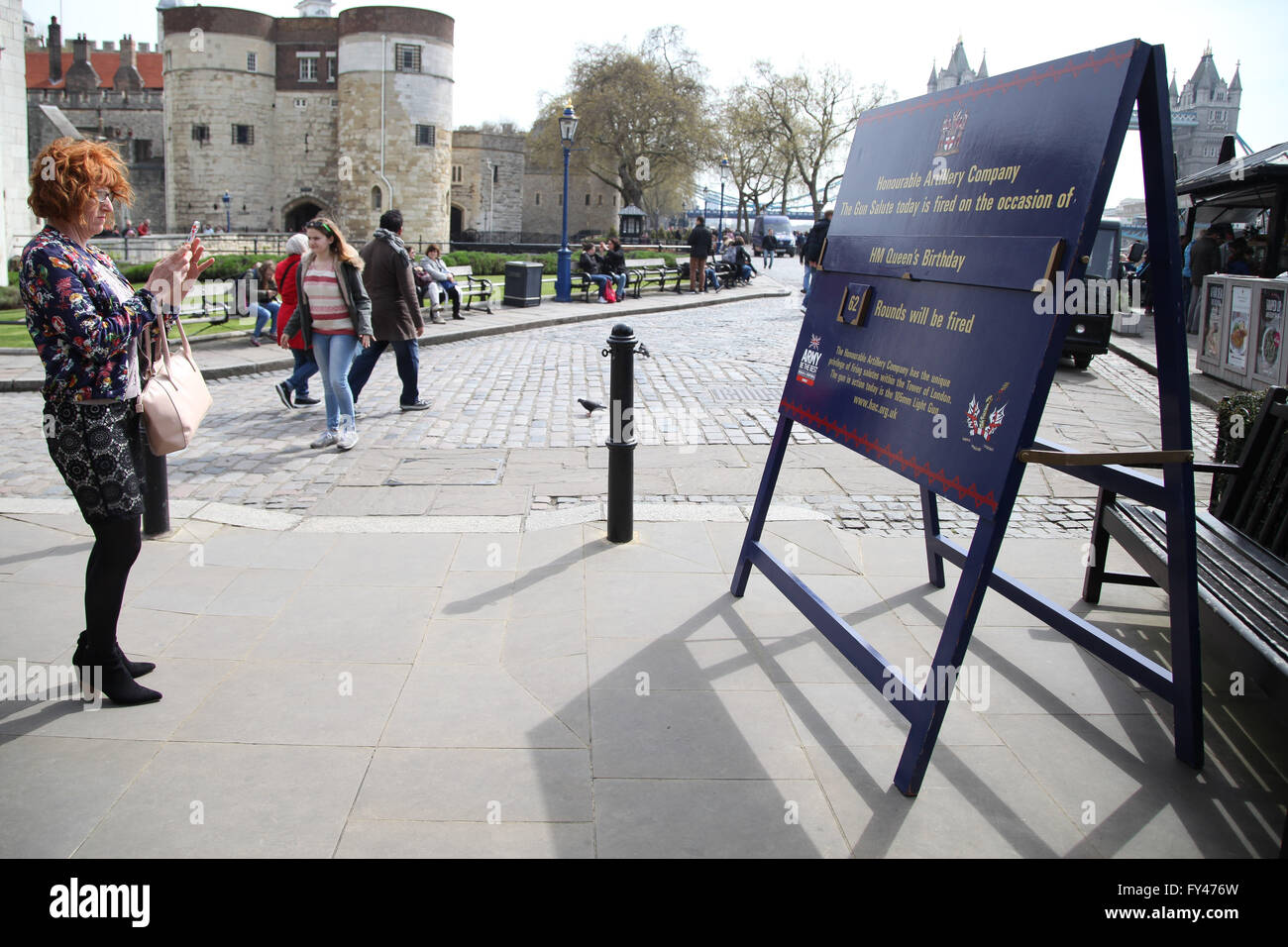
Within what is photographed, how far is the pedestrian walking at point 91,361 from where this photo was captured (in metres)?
3.19

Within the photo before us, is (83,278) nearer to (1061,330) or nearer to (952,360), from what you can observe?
(952,360)

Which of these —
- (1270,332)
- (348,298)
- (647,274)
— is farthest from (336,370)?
(647,274)

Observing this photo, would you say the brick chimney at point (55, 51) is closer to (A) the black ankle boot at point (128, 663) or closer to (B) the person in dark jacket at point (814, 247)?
(B) the person in dark jacket at point (814, 247)

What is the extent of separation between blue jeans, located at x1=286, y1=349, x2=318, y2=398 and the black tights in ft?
18.7

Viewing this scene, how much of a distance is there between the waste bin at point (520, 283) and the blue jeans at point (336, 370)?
38.1 ft

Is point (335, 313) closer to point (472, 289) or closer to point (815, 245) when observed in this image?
point (815, 245)

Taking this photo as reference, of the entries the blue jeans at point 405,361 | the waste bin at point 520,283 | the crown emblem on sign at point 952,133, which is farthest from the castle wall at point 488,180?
the crown emblem on sign at point 952,133

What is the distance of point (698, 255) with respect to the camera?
24.5 metres

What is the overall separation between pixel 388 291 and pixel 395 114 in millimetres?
46265

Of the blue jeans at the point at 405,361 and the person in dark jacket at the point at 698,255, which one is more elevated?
the person in dark jacket at the point at 698,255

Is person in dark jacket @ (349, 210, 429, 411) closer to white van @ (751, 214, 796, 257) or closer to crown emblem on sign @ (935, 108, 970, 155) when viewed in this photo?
crown emblem on sign @ (935, 108, 970, 155)

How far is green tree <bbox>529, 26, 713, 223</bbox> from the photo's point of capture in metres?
52.0

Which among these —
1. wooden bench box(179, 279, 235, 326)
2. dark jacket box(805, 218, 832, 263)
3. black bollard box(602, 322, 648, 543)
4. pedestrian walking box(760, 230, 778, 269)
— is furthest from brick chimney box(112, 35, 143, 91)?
black bollard box(602, 322, 648, 543)

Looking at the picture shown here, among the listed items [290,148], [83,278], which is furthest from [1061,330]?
[290,148]
